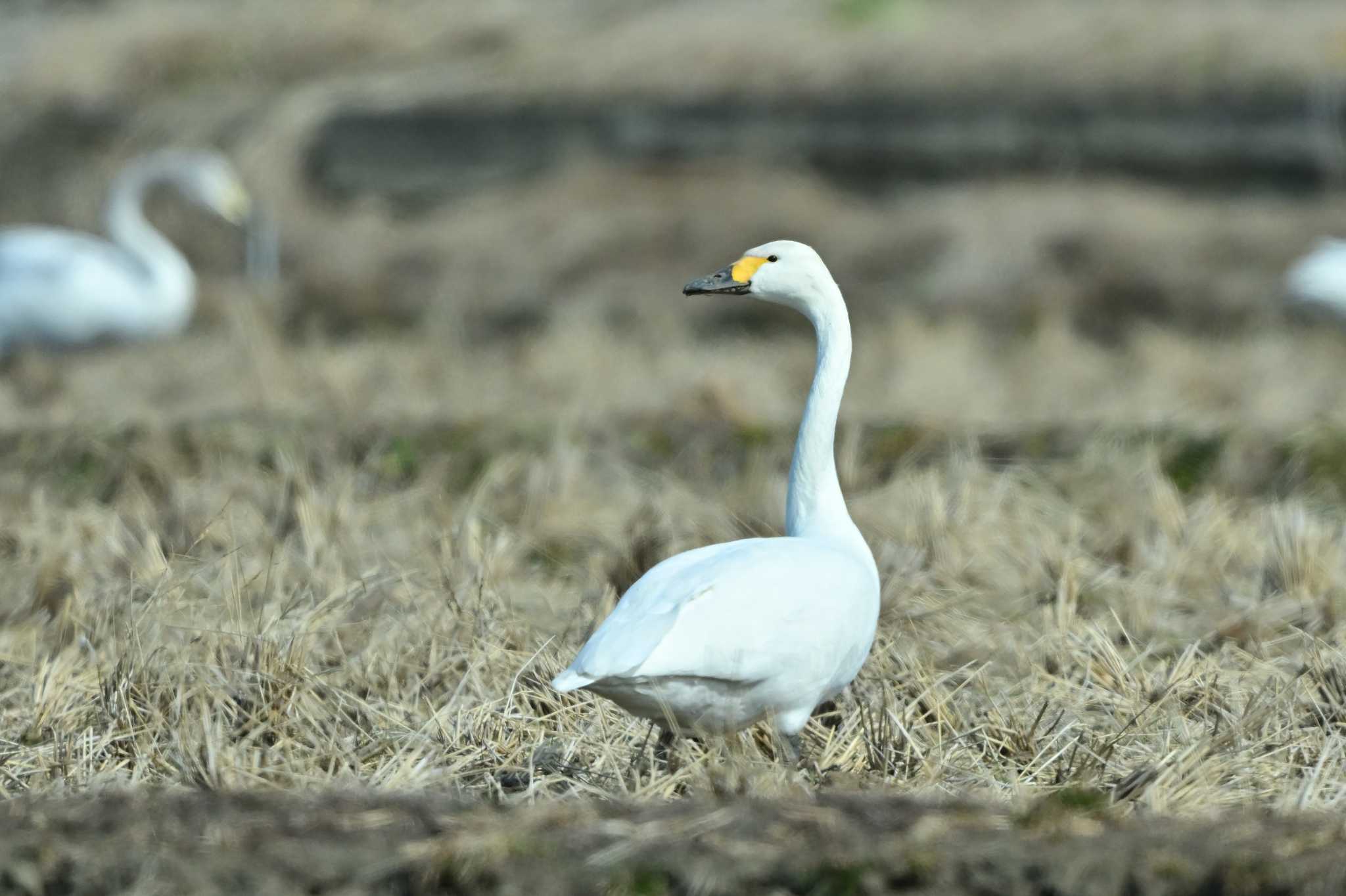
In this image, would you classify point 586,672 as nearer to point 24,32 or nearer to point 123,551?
point 123,551

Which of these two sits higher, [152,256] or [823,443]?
[823,443]

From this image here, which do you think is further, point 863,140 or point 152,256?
point 863,140

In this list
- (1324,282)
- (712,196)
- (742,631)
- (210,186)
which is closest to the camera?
(742,631)

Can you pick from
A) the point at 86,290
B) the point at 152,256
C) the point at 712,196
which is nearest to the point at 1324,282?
the point at 712,196

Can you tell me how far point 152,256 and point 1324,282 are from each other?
5841 millimetres

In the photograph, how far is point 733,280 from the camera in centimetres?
373

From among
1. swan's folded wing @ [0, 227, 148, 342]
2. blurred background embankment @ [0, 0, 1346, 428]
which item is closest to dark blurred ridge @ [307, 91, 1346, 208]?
blurred background embankment @ [0, 0, 1346, 428]

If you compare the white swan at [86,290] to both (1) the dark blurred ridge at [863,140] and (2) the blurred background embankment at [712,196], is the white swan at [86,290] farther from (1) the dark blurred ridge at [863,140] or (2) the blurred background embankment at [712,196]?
(1) the dark blurred ridge at [863,140]

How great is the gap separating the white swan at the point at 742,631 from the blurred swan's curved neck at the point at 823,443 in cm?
1

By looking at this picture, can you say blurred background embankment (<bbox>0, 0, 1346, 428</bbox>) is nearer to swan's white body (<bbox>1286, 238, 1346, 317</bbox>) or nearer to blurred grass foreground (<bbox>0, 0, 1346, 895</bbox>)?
blurred grass foreground (<bbox>0, 0, 1346, 895</bbox>)

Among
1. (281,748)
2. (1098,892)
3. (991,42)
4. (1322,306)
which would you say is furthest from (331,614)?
(991,42)

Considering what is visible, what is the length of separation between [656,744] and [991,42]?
1147cm

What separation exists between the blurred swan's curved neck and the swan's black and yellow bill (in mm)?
139

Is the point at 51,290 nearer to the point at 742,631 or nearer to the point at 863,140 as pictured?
the point at 863,140
